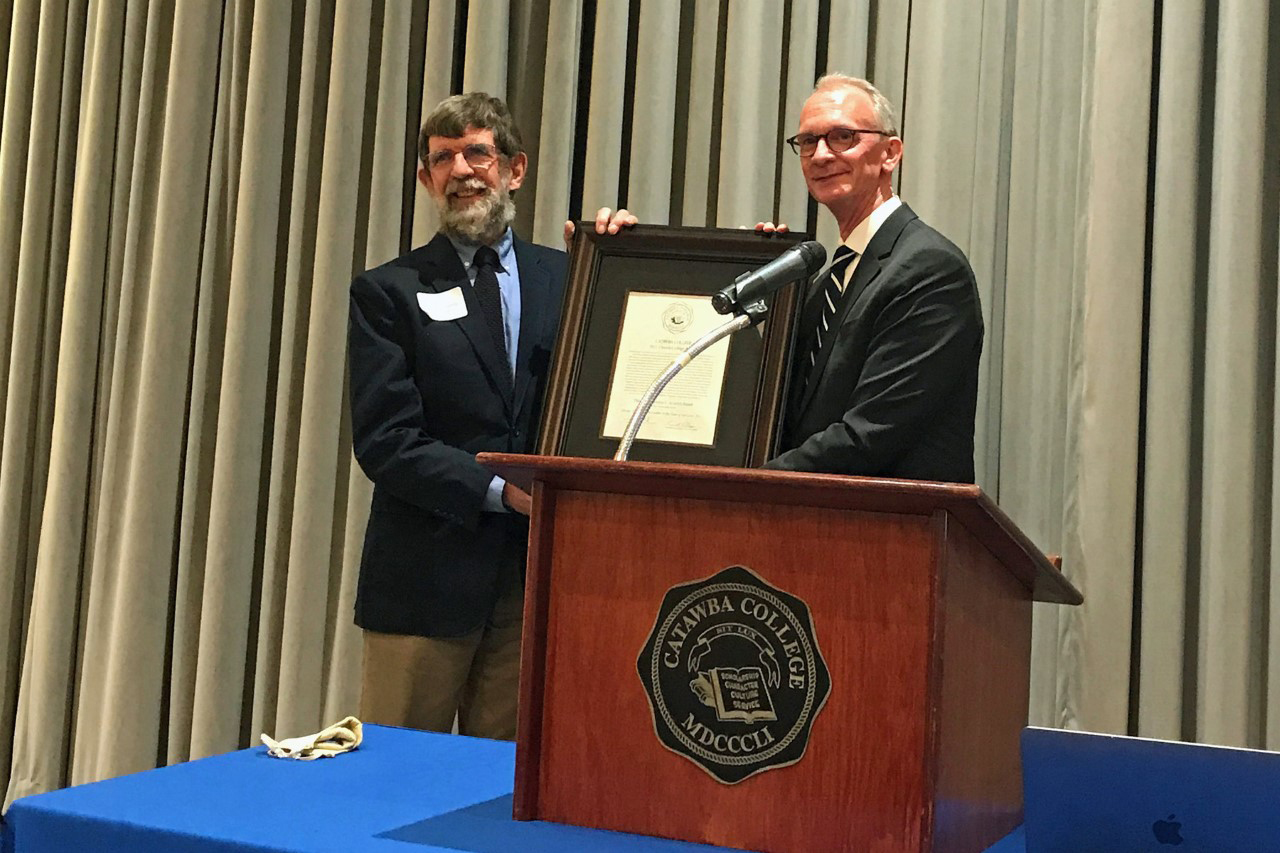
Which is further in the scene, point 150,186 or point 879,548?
point 150,186

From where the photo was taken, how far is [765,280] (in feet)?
5.01

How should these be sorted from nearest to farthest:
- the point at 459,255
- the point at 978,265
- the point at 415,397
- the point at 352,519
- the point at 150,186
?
1. the point at 415,397
2. the point at 459,255
3. the point at 978,265
4. the point at 352,519
5. the point at 150,186

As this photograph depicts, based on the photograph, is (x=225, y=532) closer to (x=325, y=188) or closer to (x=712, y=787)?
(x=325, y=188)

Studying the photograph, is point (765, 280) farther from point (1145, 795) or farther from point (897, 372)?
point (1145, 795)

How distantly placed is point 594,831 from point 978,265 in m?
1.93

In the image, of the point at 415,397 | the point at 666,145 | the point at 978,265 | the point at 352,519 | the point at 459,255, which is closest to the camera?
the point at 415,397

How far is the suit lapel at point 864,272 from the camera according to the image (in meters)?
2.02

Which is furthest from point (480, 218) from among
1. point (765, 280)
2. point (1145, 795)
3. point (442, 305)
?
point (1145, 795)

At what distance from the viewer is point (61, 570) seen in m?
3.89

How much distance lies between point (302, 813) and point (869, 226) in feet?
4.43

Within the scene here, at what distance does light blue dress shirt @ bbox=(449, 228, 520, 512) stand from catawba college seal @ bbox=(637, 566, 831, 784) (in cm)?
127

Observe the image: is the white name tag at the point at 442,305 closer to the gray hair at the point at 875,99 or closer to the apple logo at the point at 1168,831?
the gray hair at the point at 875,99

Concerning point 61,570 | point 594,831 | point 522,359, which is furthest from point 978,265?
point 61,570

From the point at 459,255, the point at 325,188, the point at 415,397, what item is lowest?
the point at 415,397
